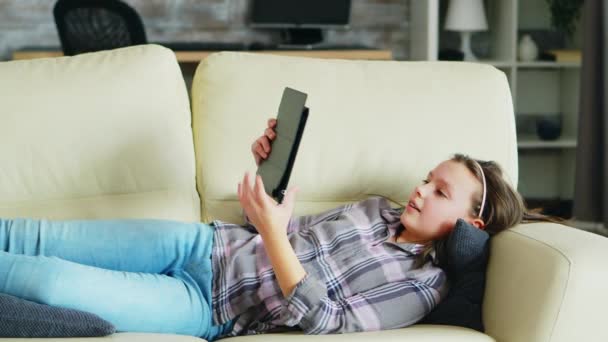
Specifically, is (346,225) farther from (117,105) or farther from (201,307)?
(117,105)

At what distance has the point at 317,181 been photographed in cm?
224

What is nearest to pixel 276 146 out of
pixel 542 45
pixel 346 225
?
pixel 346 225

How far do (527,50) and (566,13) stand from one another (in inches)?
10.1

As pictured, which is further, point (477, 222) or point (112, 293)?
point (477, 222)

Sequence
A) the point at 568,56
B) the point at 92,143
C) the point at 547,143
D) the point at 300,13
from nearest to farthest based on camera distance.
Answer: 1. the point at 92,143
2. the point at 568,56
3. the point at 547,143
4. the point at 300,13

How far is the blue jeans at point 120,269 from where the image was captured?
5.66 feet

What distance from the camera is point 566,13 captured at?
4.59 meters

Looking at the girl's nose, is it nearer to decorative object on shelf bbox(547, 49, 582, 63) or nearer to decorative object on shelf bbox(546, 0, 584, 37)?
decorative object on shelf bbox(547, 49, 582, 63)

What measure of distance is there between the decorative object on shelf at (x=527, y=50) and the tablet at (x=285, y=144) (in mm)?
2888

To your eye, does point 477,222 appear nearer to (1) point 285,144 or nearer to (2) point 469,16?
(1) point 285,144

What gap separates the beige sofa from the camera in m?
2.19

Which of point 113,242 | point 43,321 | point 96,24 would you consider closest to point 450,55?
point 96,24

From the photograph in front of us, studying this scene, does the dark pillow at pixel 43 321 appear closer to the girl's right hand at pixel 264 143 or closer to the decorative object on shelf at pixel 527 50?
the girl's right hand at pixel 264 143

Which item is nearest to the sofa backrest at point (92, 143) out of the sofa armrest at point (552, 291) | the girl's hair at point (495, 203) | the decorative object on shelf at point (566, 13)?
the girl's hair at point (495, 203)
